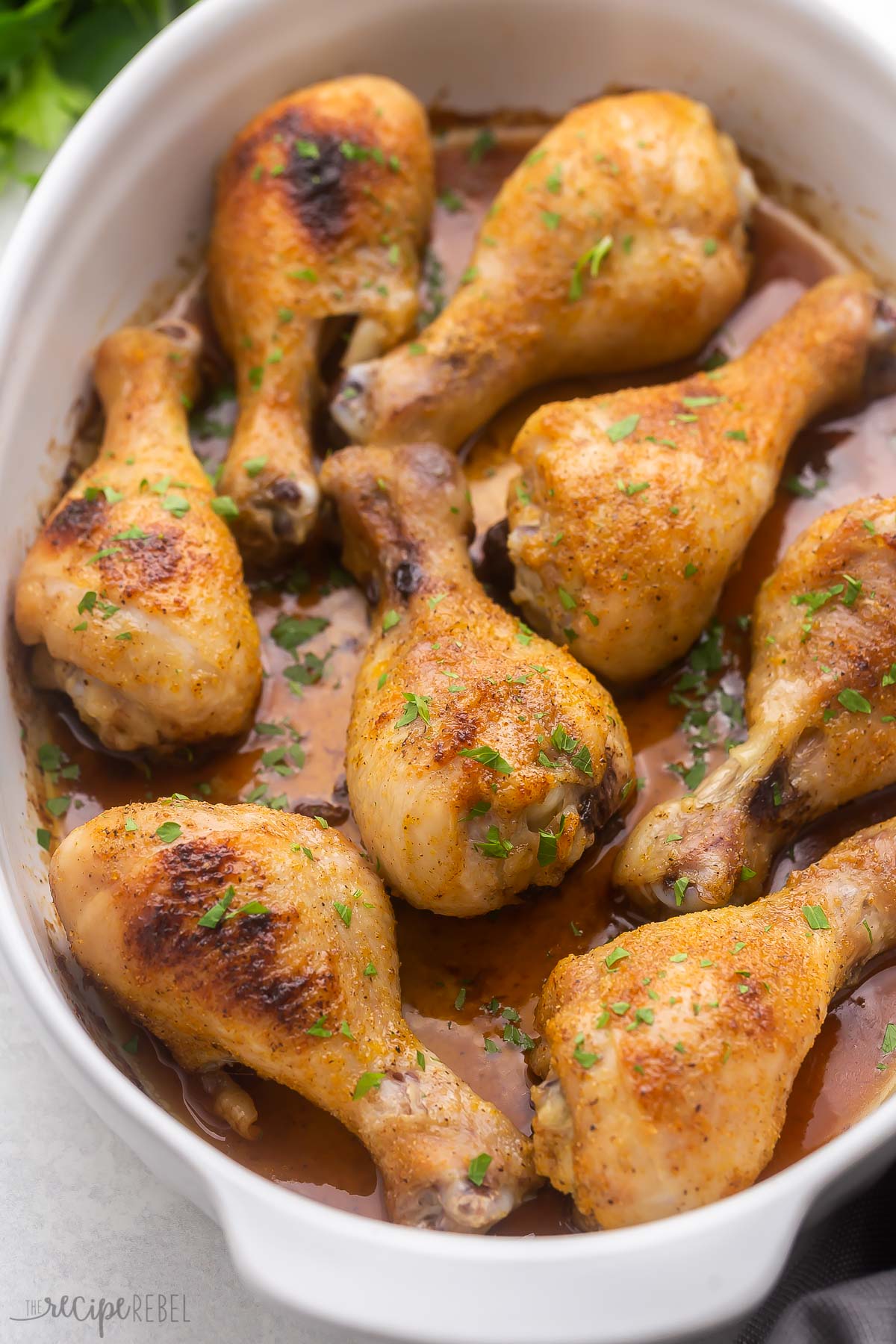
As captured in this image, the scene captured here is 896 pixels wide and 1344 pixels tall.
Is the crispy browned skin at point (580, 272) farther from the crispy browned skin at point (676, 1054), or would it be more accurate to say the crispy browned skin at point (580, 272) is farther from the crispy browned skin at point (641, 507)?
the crispy browned skin at point (676, 1054)

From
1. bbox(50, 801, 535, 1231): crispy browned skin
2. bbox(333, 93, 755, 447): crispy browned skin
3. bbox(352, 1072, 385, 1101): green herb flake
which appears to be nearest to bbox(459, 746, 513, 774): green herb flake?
bbox(50, 801, 535, 1231): crispy browned skin

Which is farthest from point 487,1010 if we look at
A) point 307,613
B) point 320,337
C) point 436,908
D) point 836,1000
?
point 320,337

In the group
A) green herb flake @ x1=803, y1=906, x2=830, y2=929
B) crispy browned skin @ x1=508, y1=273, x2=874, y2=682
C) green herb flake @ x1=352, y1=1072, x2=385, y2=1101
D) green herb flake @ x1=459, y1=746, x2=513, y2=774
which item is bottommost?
green herb flake @ x1=352, y1=1072, x2=385, y2=1101

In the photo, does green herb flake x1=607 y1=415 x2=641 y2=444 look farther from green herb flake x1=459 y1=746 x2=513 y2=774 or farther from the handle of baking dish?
the handle of baking dish

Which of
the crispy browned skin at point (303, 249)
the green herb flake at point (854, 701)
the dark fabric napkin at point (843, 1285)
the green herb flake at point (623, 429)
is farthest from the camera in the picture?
the crispy browned skin at point (303, 249)

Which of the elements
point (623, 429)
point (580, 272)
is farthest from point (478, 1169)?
Answer: point (580, 272)

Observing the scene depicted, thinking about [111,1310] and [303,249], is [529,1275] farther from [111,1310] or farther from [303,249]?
[303,249]

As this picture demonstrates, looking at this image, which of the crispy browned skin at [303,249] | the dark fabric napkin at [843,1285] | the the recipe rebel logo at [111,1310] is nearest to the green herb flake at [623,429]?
the crispy browned skin at [303,249]
